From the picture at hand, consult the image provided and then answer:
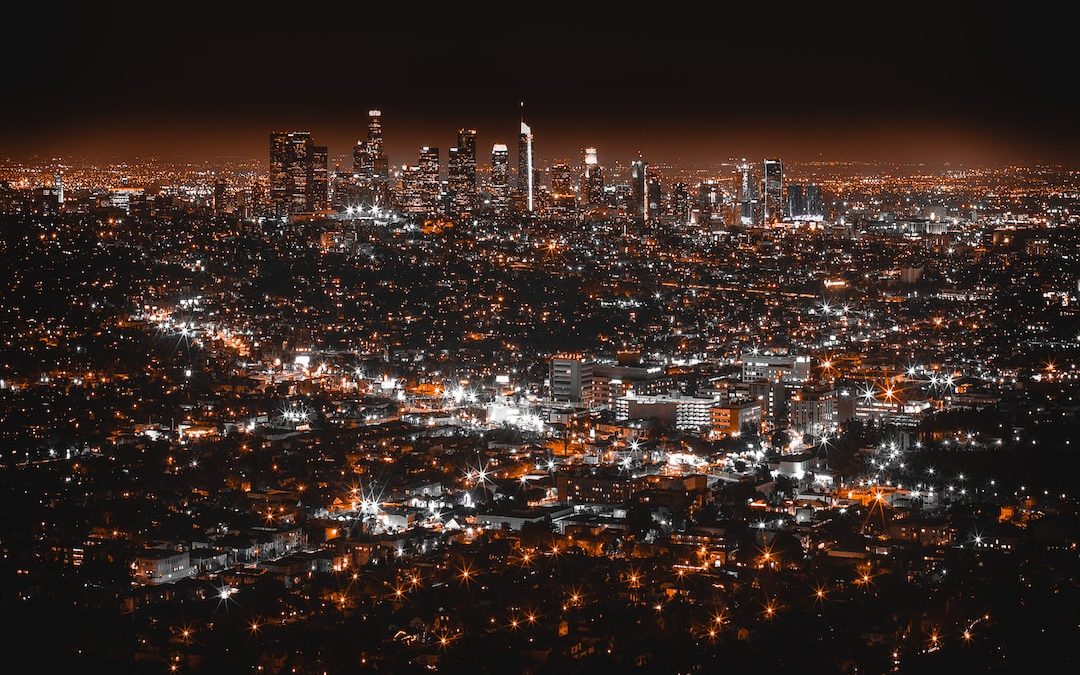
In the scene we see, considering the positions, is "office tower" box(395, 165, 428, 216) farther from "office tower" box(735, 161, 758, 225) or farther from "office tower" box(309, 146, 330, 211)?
"office tower" box(735, 161, 758, 225)

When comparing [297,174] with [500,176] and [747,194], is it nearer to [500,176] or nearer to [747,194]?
[500,176]

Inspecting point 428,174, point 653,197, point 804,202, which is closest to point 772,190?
point 804,202


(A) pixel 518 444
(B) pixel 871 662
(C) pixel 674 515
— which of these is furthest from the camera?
(A) pixel 518 444

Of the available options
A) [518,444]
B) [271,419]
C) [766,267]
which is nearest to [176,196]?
[766,267]

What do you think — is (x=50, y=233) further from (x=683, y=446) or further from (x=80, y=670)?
(x=80, y=670)

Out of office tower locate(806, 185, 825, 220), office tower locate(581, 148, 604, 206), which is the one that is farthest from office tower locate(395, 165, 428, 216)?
office tower locate(806, 185, 825, 220)

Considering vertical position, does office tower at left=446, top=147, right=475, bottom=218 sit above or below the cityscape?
above

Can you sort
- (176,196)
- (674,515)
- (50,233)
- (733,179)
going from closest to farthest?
(674,515) → (50,233) → (176,196) → (733,179)

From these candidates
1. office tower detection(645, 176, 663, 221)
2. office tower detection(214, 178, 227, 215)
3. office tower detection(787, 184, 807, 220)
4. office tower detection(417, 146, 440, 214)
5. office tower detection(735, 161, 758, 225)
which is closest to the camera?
office tower detection(214, 178, 227, 215)
